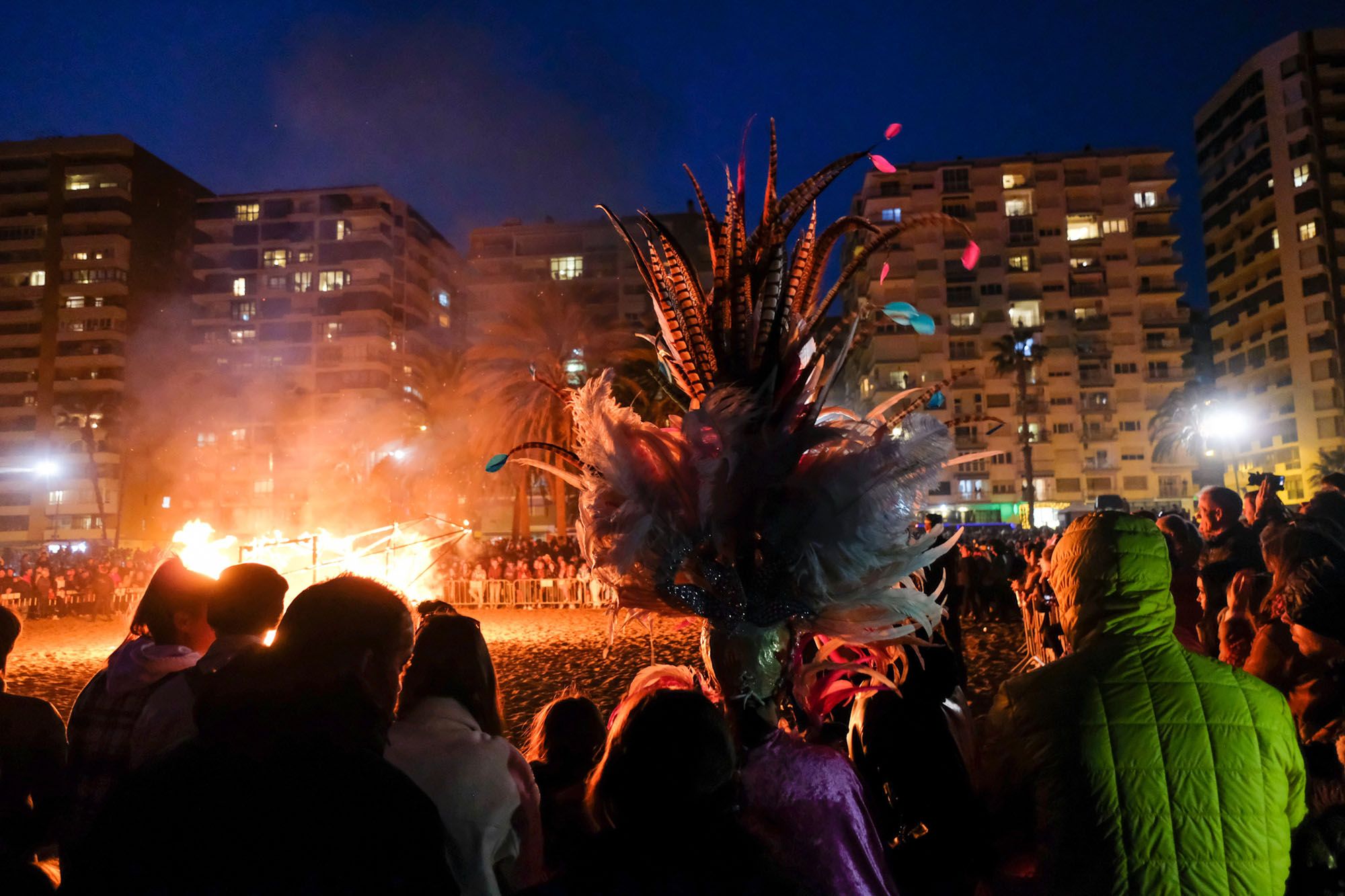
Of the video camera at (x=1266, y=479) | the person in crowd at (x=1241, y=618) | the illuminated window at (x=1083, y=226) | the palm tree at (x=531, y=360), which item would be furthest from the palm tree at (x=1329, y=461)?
the person in crowd at (x=1241, y=618)

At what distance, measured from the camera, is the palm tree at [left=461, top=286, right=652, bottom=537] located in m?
28.9

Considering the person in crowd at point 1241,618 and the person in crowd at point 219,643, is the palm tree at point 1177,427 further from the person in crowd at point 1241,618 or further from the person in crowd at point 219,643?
the person in crowd at point 219,643

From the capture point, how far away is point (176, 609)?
137 inches

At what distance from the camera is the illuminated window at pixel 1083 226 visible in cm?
7281

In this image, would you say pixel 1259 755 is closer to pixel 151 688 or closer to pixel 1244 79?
pixel 151 688

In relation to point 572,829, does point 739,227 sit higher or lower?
higher

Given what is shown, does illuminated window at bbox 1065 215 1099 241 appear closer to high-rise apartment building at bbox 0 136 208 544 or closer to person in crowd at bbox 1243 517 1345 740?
person in crowd at bbox 1243 517 1345 740

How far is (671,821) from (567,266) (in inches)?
2990

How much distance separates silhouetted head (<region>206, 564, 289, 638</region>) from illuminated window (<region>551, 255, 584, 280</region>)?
73.2 metres

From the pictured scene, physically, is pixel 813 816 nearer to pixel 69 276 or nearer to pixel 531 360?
pixel 531 360

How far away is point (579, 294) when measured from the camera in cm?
3105

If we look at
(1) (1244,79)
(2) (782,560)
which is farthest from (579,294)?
(1) (1244,79)

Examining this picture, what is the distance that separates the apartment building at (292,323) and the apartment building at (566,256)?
7.12 metres

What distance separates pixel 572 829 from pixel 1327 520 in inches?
230
